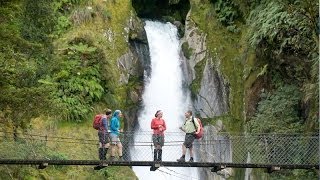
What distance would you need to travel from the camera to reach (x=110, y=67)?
859 inches

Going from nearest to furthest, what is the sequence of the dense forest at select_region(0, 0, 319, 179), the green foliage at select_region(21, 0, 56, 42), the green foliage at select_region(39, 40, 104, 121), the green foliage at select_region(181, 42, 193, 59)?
the dense forest at select_region(0, 0, 319, 179), the green foliage at select_region(21, 0, 56, 42), the green foliage at select_region(39, 40, 104, 121), the green foliage at select_region(181, 42, 193, 59)

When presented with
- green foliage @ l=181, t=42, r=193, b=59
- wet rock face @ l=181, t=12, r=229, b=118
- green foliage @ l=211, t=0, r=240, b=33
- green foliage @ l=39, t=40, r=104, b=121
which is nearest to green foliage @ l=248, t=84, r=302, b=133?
wet rock face @ l=181, t=12, r=229, b=118

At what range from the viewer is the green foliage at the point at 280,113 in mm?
16547

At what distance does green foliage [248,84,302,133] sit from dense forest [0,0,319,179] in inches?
1.2

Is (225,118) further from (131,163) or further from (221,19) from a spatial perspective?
(131,163)

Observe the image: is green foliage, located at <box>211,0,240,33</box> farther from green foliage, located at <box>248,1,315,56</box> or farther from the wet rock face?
green foliage, located at <box>248,1,315,56</box>

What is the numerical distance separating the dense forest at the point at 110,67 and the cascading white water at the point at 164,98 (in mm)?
589

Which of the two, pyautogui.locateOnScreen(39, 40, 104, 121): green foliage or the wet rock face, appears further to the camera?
the wet rock face

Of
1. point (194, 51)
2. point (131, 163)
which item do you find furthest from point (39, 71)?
point (194, 51)

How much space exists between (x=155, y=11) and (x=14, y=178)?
14598 mm

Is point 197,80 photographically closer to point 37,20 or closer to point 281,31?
point 281,31

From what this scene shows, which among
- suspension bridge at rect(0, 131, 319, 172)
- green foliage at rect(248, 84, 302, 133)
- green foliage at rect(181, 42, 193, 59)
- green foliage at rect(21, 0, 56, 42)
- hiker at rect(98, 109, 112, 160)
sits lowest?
suspension bridge at rect(0, 131, 319, 172)

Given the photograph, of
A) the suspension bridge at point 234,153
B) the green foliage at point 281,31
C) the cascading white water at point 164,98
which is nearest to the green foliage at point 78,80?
the suspension bridge at point 234,153

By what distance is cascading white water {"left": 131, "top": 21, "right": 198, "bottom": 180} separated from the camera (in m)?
21.7
